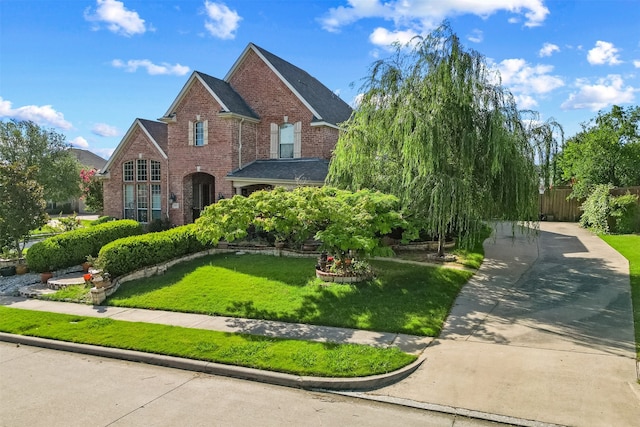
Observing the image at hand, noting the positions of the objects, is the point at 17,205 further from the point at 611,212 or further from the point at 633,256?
the point at 611,212

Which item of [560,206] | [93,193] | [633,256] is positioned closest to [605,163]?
[560,206]

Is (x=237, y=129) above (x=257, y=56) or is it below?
below

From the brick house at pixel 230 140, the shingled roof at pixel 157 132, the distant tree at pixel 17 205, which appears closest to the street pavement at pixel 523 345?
the distant tree at pixel 17 205

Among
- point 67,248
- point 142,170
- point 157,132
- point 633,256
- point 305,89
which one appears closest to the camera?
point 633,256

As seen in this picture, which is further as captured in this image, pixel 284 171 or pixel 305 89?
pixel 305 89

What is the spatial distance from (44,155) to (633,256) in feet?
126

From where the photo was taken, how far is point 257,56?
866 inches

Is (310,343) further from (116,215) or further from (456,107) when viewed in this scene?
(116,215)

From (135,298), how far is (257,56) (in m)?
14.9

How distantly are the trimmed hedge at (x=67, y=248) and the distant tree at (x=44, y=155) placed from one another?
820 inches

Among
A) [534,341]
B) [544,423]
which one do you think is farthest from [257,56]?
[544,423]

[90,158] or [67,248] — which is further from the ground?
[90,158]

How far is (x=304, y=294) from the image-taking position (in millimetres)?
10625

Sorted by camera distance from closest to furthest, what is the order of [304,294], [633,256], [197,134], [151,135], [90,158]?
[304,294]
[633,256]
[197,134]
[151,135]
[90,158]
